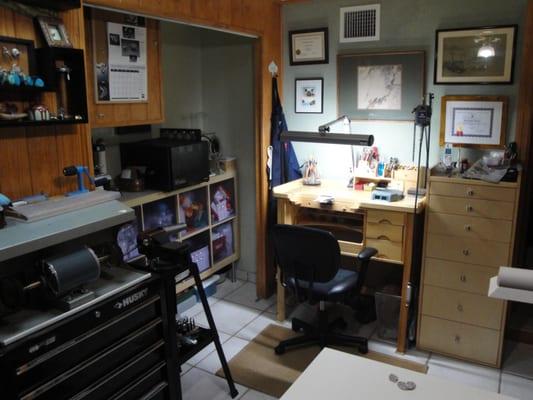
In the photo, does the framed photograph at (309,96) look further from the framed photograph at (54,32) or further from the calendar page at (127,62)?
the framed photograph at (54,32)

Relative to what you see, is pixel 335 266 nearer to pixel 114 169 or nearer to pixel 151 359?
pixel 151 359

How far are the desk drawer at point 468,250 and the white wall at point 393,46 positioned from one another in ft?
2.02

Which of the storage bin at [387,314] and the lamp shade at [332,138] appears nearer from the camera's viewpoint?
the lamp shade at [332,138]

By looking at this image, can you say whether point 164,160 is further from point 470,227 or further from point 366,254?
point 470,227

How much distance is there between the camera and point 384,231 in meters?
3.04

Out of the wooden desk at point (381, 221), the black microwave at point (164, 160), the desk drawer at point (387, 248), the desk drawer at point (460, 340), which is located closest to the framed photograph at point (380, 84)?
the wooden desk at point (381, 221)

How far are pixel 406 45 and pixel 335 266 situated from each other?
5.18ft

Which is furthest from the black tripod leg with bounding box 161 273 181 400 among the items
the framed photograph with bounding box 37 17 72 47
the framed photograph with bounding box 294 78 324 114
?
the framed photograph with bounding box 294 78 324 114

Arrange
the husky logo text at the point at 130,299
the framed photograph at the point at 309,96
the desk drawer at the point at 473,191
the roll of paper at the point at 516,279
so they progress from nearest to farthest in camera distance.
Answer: the roll of paper at the point at 516,279 < the husky logo text at the point at 130,299 < the desk drawer at the point at 473,191 < the framed photograph at the point at 309,96

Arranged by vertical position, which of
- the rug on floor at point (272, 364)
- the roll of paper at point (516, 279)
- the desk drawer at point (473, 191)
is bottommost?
the rug on floor at point (272, 364)

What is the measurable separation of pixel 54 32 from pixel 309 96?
2.06m

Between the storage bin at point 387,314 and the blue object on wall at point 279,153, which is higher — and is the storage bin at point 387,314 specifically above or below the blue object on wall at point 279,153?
below

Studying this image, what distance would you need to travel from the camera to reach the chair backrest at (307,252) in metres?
2.73

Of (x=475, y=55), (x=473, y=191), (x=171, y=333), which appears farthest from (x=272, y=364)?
(x=475, y=55)
